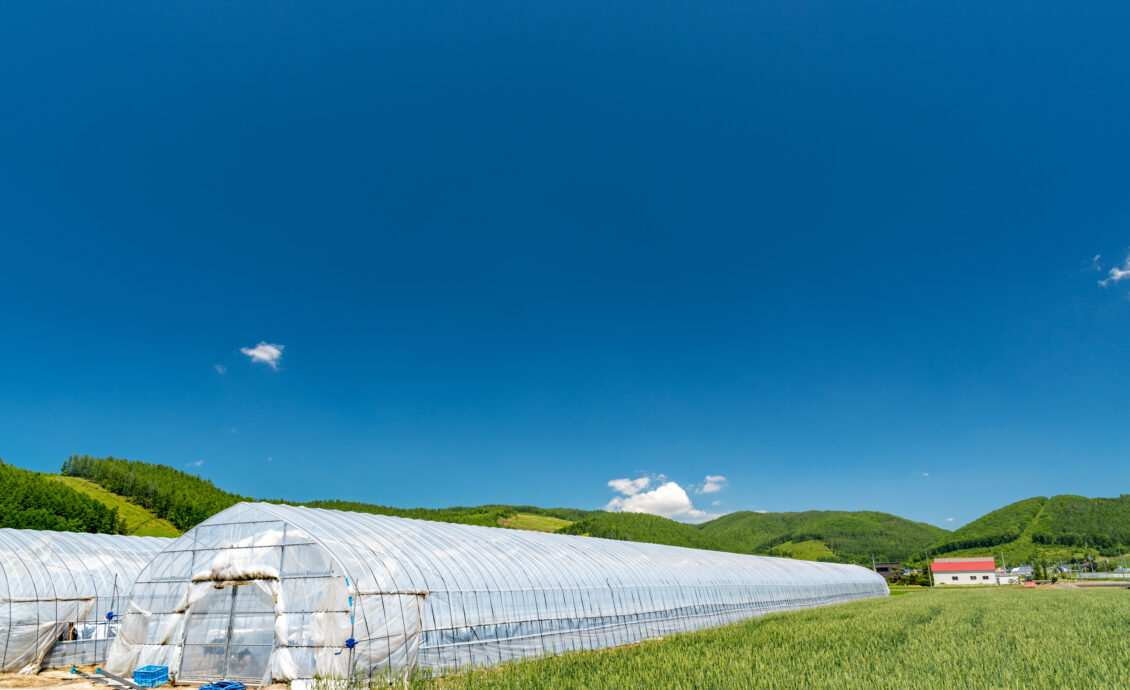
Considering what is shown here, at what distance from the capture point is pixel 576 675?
1424cm

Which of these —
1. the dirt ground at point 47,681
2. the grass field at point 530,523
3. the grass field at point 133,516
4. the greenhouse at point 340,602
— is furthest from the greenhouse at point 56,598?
the grass field at point 530,523

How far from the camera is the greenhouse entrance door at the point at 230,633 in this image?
16.8 metres

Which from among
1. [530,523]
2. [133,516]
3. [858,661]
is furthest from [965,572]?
[133,516]

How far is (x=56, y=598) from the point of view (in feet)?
71.3

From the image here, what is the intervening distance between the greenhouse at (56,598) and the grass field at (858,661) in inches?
614

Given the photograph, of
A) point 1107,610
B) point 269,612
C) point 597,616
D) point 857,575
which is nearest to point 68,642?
point 269,612

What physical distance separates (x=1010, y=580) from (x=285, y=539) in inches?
5286

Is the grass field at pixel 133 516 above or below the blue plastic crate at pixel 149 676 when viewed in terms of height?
above

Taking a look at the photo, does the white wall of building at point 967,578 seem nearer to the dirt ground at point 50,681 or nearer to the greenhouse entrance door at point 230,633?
the greenhouse entrance door at point 230,633

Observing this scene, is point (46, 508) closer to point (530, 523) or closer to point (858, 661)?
point (858, 661)

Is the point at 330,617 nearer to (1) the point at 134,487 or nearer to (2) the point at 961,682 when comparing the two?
(2) the point at 961,682

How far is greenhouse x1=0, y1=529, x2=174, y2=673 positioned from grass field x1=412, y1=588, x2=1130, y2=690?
15.6 metres

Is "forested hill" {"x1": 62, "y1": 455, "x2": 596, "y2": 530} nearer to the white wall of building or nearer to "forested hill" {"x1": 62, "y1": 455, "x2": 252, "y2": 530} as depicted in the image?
"forested hill" {"x1": 62, "y1": 455, "x2": 252, "y2": 530}

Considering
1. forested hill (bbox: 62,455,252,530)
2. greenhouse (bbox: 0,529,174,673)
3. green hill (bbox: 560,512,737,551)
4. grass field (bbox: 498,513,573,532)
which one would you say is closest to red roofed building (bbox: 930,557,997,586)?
green hill (bbox: 560,512,737,551)
